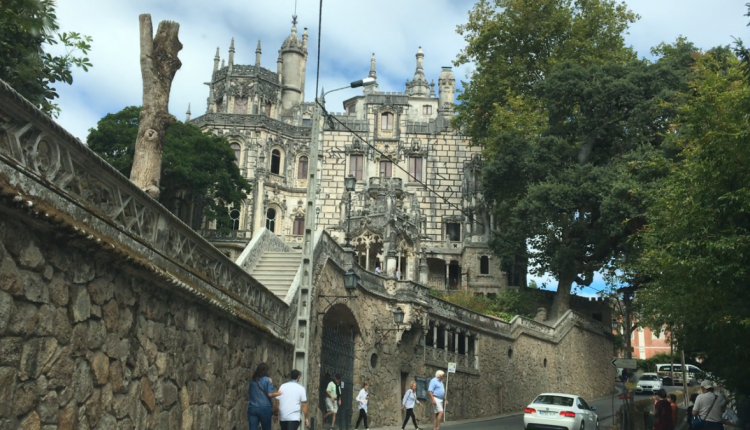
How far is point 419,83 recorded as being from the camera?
79.5 m

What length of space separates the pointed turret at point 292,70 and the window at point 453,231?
17.9m

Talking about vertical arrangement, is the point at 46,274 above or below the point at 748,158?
below

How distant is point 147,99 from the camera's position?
539 inches

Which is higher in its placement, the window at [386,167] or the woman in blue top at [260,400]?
the window at [386,167]

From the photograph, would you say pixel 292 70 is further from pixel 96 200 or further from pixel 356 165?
pixel 96 200

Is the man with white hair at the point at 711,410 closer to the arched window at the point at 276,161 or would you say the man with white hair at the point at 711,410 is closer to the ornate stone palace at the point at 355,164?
the ornate stone palace at the point at 355,164

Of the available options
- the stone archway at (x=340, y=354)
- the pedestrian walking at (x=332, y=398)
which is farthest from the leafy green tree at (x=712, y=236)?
the stone archway at (x=340, y=354)

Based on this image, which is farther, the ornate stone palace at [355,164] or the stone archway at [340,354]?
the ornate stone palace at [355,164]

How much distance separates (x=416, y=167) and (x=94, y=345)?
5039 centimetres

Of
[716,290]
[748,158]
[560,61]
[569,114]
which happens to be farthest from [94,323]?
[560,61]

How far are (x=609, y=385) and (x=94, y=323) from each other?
3957 centimetres

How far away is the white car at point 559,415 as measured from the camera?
19547 millimetres

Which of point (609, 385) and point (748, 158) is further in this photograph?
point (609, 385)

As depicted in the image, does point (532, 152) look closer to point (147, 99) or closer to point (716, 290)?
point (716, 290)
